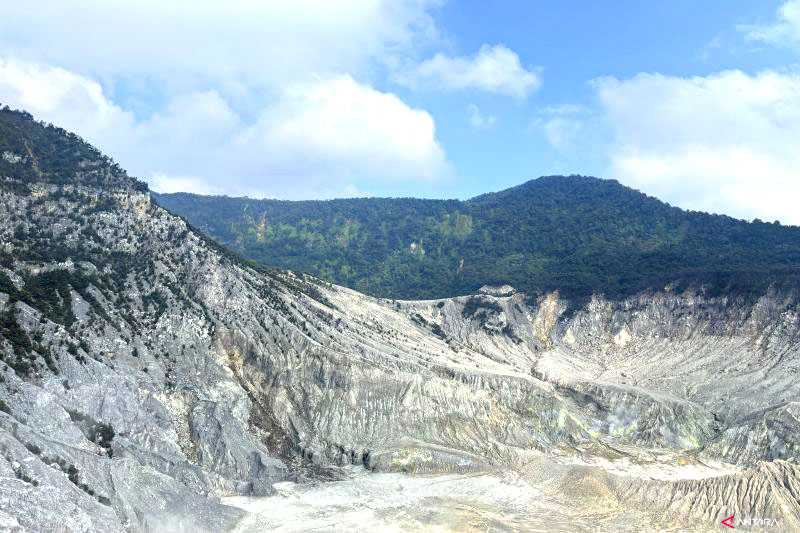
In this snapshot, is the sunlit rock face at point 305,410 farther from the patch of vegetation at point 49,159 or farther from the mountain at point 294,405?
the patch of vegetation at point 49,159

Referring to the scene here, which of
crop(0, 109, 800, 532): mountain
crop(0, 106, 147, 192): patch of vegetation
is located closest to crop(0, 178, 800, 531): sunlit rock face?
crop(0, 109, 800, 532): mountain

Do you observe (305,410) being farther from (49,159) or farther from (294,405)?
(49,159)

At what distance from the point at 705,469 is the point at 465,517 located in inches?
1401

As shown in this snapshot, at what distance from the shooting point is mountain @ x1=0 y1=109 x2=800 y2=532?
192ft

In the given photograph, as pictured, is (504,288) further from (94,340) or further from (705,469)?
(94,340)

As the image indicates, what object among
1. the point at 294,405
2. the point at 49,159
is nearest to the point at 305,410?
the point at 294,405

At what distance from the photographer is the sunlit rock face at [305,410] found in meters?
57.9

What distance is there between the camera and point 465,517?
2511 inches

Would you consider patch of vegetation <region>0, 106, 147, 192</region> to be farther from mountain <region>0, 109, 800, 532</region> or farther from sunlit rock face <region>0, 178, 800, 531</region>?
sunlit rock face <region>0, 178, 800, 531</region>

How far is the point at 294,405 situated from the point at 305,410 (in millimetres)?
1474

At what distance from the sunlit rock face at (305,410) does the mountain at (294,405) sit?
0.26 m

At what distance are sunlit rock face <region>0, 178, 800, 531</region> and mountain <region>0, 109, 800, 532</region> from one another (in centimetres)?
26

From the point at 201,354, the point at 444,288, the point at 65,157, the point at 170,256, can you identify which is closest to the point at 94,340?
the point at 201,354

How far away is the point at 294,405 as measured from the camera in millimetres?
83188
